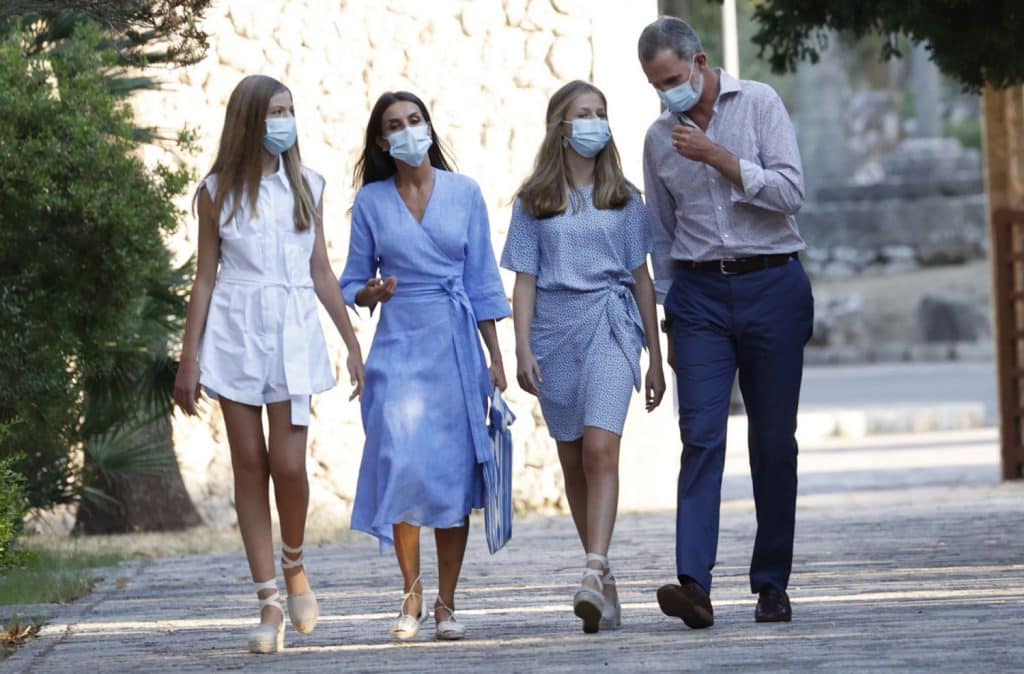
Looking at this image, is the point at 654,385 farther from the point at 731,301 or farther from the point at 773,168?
the point at 773,168

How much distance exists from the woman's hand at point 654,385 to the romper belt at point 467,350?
533 mm

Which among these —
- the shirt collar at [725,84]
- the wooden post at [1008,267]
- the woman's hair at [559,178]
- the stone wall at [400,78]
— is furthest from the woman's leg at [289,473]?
the wooden post at [1008,267]

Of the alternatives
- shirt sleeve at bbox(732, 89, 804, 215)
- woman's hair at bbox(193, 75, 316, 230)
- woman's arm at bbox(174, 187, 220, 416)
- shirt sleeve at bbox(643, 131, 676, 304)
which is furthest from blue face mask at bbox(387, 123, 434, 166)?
shirt sleeve at bbox(732, 89, 804, 215)

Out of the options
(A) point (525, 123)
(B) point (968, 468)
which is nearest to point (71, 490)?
(A) point (525, 123)

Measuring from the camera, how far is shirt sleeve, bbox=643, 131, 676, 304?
6320 mm

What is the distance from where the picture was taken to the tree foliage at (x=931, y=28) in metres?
8.50

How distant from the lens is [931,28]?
8516 mm

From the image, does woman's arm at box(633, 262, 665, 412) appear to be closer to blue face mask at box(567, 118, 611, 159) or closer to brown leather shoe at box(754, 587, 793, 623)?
blue face mask at box(567, 118, 611, 159)

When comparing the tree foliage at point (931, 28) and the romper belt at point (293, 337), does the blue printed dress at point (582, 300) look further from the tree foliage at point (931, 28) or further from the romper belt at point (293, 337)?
the tree foliage at point (931, 28)

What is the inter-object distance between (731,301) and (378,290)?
1097 mm

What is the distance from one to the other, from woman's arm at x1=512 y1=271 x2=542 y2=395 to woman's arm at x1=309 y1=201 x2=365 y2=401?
501mm

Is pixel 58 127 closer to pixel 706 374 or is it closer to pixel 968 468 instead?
pixel 706 374

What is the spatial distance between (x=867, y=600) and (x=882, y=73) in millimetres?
66904

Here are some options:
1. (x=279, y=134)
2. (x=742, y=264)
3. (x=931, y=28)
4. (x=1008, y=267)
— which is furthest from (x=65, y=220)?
(x=1008, y=267)
